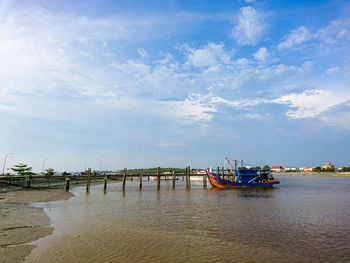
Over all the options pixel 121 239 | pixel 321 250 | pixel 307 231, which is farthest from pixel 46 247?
pixel 307 231

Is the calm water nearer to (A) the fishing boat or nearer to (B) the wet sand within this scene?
(B) the wet sand

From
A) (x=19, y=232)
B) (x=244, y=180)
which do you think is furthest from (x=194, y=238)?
(x=244, y=180)

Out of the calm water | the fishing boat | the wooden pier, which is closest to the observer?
the calm water

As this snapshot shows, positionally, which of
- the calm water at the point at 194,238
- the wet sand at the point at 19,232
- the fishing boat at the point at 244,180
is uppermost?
the fishing boat at the point at 244,180

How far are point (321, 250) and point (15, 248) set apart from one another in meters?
16.8

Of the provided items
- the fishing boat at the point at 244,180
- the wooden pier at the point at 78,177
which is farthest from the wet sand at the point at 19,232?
the fishing boat at the point at 244,180

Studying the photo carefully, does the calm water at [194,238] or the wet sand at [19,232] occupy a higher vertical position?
the wet sand at [19,232]

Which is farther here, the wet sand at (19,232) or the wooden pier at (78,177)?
the wooden pier at (78,177)

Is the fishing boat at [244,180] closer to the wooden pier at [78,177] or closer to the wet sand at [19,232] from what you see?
the wooden pier at [78,177]

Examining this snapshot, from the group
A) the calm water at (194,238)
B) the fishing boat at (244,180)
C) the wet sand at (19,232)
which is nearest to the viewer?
the wet sand at (19,232)

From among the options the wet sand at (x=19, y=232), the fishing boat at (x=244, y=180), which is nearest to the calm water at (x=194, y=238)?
the wet sand at (x=19, y=232)

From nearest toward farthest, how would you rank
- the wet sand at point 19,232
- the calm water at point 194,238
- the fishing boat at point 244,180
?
the wet sand at point 19,232 < the calm water at point 194,238 < the fishing boat at point 244,180

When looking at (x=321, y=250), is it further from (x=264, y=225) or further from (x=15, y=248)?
(x=15, y=248)

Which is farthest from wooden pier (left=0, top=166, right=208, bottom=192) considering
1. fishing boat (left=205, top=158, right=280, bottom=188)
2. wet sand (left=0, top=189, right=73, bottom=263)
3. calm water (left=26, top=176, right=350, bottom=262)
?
calm water (left=26, top=176, right=350, bottom=262)
